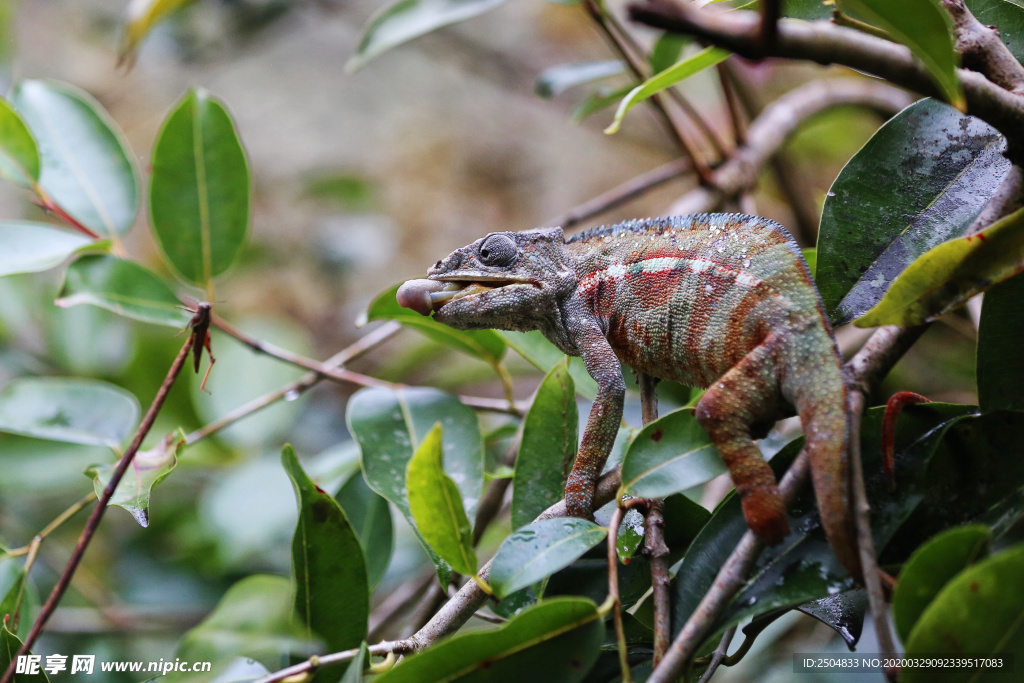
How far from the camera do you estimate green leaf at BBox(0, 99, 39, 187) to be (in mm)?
1493

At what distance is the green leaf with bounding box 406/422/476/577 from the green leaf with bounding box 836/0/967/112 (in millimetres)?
665

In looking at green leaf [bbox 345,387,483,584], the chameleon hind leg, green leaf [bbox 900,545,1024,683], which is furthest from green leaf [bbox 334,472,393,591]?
green leaf [bbox 900,545,1024,683]

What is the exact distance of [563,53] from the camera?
18.2 feet

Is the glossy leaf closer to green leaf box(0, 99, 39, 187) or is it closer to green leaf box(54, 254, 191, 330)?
green leaf box(0, 99, 39, 187)

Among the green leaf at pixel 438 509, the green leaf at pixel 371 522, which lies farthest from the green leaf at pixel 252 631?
the green leaf at pixel 438 509

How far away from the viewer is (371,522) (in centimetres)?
147

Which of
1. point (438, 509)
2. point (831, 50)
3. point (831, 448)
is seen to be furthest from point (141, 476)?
point (831, 50)

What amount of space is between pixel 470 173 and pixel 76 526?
3.73 meters

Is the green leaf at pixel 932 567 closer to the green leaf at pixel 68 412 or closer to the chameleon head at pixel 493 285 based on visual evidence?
the chameleon head at pixel 493 285

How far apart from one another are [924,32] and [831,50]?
9 centimetres

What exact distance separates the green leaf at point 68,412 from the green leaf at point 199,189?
0.33 meters

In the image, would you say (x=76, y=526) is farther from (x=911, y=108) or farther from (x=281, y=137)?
(x=281, y=137)

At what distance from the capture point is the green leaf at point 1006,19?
108 centimetres

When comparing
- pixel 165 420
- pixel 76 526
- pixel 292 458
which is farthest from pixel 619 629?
pixel 76 526
